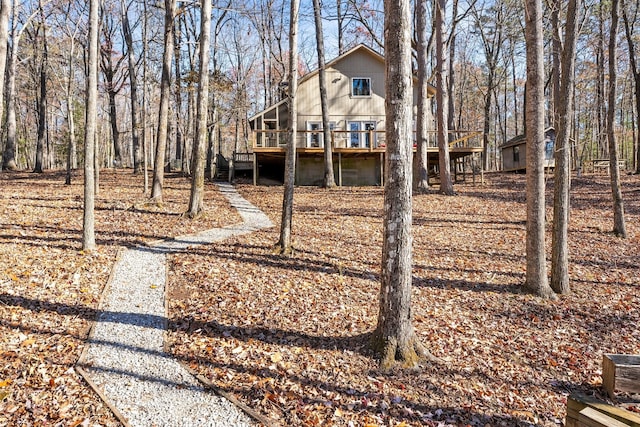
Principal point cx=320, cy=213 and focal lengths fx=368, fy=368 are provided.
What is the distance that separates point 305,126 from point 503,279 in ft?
54.0

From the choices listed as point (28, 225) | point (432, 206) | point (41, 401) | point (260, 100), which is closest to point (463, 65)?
point (260, 100)

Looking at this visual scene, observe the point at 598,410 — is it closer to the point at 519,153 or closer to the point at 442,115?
the point at 442,115

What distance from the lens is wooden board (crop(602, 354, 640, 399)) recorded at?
11.7 feet

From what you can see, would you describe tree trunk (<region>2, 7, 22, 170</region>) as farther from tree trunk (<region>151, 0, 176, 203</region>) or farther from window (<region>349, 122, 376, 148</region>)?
window (<region>349, 122, 376, 148</region>)

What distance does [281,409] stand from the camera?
12.1ft

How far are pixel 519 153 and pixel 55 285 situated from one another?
94.2ft

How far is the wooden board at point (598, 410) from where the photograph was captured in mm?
2572

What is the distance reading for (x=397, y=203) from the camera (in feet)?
14.3

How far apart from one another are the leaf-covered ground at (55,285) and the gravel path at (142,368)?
17 centimetres

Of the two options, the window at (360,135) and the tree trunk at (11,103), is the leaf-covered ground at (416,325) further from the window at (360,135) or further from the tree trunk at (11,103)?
the tree trunk at (11,103)

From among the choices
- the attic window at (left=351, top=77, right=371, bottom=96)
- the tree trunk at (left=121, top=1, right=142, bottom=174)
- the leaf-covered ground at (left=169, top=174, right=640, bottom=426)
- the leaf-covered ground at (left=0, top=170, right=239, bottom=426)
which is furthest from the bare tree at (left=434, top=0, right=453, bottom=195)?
the tree trunk at (left=121, top=1, right=142, bottom=174)

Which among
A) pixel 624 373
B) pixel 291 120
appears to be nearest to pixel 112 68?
pixel 291 120

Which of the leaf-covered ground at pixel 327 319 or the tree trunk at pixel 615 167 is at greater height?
the tree trunk at pixel 615 167

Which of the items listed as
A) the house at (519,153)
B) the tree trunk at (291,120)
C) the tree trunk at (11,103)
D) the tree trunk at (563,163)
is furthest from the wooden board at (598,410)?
the house at (519,153)
